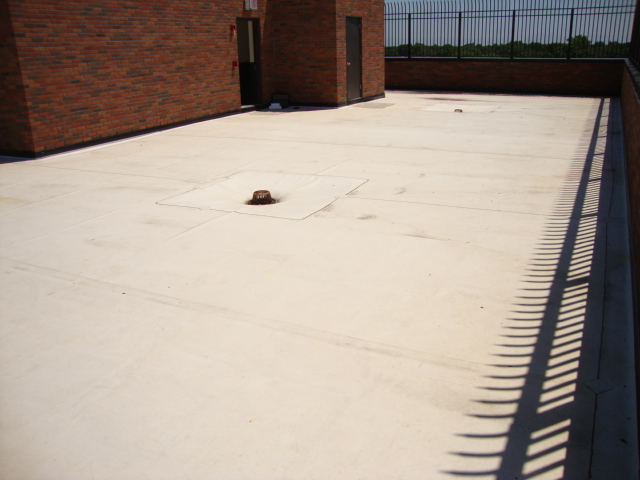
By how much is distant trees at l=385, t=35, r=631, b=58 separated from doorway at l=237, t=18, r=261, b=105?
7847 mm

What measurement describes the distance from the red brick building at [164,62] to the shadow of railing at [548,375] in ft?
28.6

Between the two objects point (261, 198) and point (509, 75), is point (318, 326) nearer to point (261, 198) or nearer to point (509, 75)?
point (261, 198)

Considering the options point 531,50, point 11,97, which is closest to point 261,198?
point 11,97

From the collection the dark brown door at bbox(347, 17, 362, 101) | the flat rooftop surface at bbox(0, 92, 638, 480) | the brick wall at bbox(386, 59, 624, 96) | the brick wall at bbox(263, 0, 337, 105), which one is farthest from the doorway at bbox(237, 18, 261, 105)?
the flat rooftop surface at bbox(0, 92, 638, 480)

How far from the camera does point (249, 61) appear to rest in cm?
1656

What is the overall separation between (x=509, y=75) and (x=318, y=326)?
60.2 ft

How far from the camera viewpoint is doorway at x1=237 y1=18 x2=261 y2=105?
1602cm

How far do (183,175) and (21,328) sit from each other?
4699mm

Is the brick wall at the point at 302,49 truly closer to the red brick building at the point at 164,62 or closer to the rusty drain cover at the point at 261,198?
the red brick building at the point at 164,62

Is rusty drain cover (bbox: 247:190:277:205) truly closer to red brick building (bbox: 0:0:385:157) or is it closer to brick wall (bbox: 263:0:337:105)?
red brick building (bbox: 0:0:385:157)

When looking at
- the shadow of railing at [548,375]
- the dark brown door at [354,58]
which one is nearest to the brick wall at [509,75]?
the dark brown door at [354,58]

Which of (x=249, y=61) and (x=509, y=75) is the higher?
(x=249, y=61)

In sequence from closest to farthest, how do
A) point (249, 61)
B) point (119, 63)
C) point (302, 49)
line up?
point (119, 63) < point (302, 49) < point (249, 61)

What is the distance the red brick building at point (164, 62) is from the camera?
9945 millimetres
